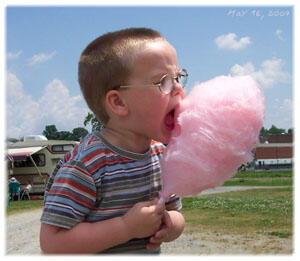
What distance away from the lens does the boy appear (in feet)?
4.72

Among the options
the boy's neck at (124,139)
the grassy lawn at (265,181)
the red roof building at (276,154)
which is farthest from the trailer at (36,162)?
the red roof building at (276,154)

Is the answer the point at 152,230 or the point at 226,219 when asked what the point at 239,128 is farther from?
the point at 226,219

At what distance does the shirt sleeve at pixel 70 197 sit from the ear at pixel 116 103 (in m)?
0.28

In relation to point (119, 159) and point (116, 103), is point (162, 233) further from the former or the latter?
point (116, 103)

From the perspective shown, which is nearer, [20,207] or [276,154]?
[20,207]

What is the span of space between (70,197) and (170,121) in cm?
55

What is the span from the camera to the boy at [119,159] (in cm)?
144

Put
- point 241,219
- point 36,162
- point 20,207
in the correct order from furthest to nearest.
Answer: point 36,162, point 20,207, point 241,219

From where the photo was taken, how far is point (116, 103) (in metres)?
1.61

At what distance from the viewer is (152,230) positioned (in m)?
1.51

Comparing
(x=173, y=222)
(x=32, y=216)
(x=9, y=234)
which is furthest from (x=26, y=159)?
(x=173, y=222)

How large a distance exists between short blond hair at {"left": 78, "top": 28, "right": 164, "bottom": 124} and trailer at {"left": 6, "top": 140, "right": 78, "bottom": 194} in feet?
54.3

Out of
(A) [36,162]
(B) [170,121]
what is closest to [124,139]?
(B) [170,121]

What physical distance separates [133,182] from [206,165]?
32 centimetres
